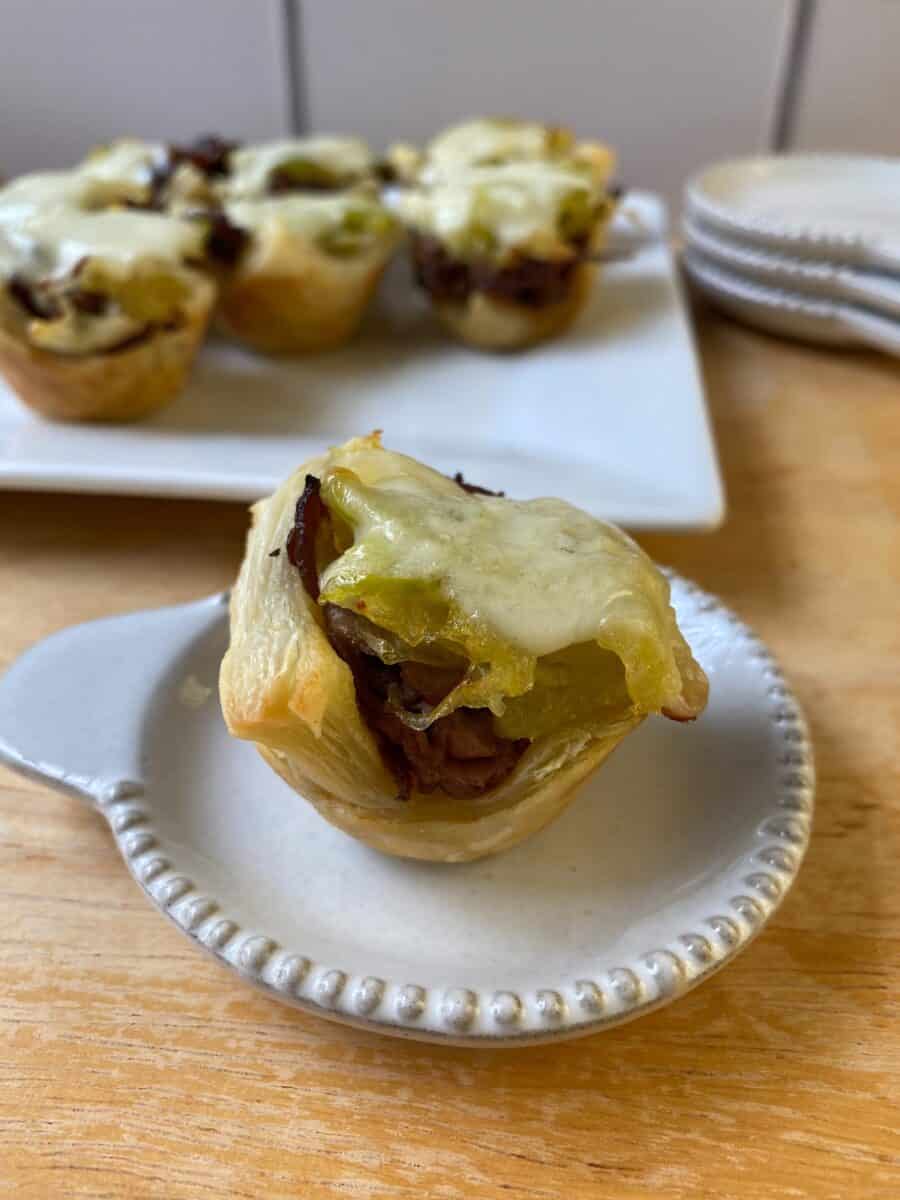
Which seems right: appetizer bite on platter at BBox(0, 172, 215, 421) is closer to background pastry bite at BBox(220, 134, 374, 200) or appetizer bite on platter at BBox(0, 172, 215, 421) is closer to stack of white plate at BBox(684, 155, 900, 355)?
background pastry bite at BBox(220, 134, 374, 200)

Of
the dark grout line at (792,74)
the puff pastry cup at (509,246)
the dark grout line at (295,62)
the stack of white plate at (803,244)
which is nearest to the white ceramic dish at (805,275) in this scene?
the stack of white plate at (803,244)

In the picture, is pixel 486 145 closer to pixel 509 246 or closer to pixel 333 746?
pixel 509 246

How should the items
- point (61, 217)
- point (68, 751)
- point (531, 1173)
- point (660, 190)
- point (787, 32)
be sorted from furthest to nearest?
point (660, 190)
point (787, 32)
point (61, 217)
point (68, 751)
point (531, 1173)

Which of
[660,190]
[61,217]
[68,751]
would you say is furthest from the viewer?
[660,190]

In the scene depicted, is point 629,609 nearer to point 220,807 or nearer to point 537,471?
point 220,807

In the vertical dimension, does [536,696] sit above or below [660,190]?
above

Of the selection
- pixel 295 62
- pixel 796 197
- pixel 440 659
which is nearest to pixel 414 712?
pixel 440 659

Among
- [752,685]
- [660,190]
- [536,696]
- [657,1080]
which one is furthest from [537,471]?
[660,190]
